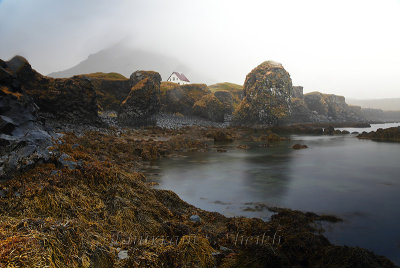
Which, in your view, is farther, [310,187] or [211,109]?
[211,109]

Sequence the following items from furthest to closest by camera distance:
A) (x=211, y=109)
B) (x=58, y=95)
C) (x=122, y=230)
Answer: (x=211, y=109)
(x=58, y=95)
(x=122, y=230)

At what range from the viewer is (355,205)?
9875 mm

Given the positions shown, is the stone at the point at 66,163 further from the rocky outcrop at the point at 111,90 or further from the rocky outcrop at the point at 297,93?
→ the rocky outcrop at the point at 297,93

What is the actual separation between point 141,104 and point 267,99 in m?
31.0

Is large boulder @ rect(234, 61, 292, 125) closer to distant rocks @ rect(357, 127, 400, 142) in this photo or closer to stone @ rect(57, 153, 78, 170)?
distant rocks @ rect(357, 127, 400, 142)

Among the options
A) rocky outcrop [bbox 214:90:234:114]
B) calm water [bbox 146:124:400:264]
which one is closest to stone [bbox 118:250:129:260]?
calm water [bbox 146:124:400:264]

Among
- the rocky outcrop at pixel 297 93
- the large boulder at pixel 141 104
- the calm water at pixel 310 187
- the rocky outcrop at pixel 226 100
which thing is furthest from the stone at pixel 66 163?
the rocky outcrop at pixel 297 93

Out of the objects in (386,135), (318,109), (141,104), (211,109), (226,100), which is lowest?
(386,135)

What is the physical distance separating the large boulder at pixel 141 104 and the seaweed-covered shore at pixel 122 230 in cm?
3448

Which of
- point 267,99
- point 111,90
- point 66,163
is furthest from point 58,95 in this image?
point 267,99

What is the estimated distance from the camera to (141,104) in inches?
1686

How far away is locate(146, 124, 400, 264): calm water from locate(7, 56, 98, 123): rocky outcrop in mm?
18160

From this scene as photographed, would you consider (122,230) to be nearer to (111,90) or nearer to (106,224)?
(106,224)

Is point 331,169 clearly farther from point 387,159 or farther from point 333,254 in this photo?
point 333,254
